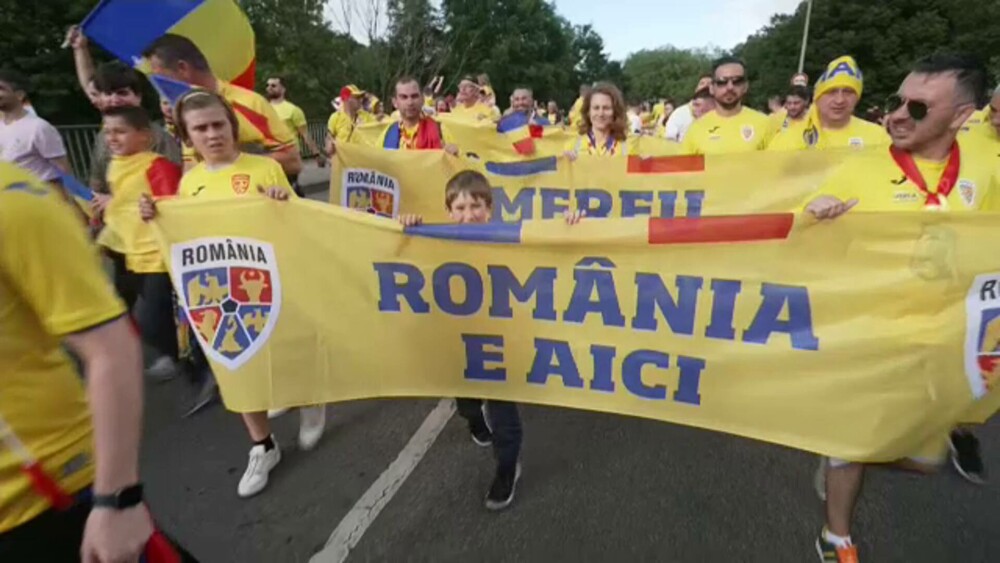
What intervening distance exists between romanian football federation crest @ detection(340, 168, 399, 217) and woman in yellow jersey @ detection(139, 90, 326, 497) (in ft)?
6.12

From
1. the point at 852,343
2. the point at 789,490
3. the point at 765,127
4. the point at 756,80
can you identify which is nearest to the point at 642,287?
the point at 852,343

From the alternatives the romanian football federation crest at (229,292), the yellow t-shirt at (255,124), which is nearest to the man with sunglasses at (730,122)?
the yellow t-shirt at (255,124)

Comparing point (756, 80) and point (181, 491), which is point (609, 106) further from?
point (756, 80)

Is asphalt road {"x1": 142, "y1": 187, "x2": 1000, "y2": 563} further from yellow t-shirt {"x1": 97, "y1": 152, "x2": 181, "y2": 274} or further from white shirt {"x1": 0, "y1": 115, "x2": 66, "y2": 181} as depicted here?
white shirt {"x1": 0, "y1": 115, "x2": 66, "y2": 181}

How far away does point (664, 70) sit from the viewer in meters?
116

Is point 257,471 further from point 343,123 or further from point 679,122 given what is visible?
point 679,122

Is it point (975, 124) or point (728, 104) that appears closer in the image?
point (975, 124)

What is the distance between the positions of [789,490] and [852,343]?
3.63 ft

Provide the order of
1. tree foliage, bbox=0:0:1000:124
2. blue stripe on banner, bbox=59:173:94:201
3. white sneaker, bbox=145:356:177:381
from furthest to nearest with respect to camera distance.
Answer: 1. tree foliage, bbox=0:0:1000:124
2. white sneaker, bbox=145:356:177:381
3. blue stripe on banner, bbox=59:173:94:201

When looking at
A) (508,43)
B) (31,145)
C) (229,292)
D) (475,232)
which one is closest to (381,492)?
(229,292)

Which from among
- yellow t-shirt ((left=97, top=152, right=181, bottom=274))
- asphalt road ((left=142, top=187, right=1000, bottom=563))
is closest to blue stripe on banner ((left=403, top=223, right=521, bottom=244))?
asphalt road ((left=142, top=187, right=1000, bottom=563))

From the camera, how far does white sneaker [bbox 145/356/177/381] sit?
457cm

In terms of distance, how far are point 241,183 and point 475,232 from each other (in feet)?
4.52

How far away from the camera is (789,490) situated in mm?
3152
